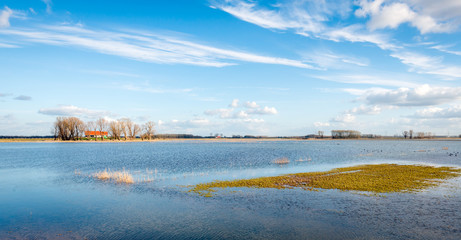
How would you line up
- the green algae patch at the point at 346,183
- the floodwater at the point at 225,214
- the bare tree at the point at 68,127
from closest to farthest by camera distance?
the floodwater at the point at 225,214 → the green algae patch at the point at 346,183 → the bare tree at the point at 68,127

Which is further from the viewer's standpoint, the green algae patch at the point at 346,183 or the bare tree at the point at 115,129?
the bare tree at the point at 115,129

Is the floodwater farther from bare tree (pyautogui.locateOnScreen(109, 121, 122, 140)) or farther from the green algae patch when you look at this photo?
bare tree (pyautogui.locateOnScreen(109, 121, 122, 140))

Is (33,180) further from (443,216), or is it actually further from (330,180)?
(443,216)

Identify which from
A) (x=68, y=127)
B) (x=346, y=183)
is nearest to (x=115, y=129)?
(x=68, y=127)

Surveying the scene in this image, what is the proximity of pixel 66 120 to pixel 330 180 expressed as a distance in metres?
181


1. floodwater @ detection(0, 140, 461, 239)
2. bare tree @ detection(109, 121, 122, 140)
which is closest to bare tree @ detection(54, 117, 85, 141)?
bare tree @ detection(109, 121, 122, 140)

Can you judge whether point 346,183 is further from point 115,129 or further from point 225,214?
point 115,129

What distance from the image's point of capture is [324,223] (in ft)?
56.0

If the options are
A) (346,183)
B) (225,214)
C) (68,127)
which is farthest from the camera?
(68,127)

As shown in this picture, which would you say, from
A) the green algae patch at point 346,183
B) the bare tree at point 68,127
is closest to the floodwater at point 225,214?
the green algae patch at point 346,183

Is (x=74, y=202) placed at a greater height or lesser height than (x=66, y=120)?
lesser

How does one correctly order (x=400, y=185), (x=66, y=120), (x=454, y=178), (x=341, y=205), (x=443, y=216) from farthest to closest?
(x=66, y=120)
(x=454, y=178)
(x=400, y=185)
(x=341, y=205)
(x=443, y=216)

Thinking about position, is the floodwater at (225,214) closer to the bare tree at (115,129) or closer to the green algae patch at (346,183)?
the green algae patch at (346,183)

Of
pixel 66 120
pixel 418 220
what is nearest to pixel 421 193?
pixel 418 220
